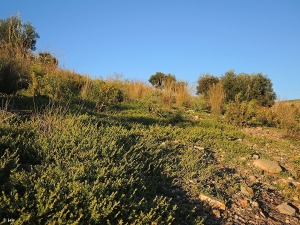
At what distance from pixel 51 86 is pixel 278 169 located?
6016 millimetres

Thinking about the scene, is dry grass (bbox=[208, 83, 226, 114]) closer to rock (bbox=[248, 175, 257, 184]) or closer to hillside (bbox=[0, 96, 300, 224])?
hillside (bbox=[0, 96, 300, 224])

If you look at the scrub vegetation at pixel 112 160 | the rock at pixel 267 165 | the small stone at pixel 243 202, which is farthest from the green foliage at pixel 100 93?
the small stone at pixel 243 202

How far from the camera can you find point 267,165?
5738 mm

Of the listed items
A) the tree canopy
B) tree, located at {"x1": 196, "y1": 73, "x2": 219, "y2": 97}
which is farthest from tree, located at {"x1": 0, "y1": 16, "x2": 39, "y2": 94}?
tree, located at {"x1": 196, "y1": 73, "x2": 219, "y2": 97}

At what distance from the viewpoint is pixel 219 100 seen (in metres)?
12.1

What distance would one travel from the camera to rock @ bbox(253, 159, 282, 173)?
5652 millimetres

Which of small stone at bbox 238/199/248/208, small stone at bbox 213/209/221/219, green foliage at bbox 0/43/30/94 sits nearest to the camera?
small stone at bbox 213/209/221/219

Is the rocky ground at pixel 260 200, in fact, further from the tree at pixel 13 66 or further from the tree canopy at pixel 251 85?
the tree canopy at pixel 251 85

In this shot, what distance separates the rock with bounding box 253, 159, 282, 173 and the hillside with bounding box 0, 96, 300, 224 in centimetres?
8

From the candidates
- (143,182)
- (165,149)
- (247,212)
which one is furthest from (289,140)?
(143,182)

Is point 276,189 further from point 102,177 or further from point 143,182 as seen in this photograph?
point 102,177

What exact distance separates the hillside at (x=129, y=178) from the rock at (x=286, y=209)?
0.06 m

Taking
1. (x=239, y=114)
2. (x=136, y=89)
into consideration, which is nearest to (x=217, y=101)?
(x=239, y=114)

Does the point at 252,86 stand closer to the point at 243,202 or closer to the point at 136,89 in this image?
the point at 136,89
